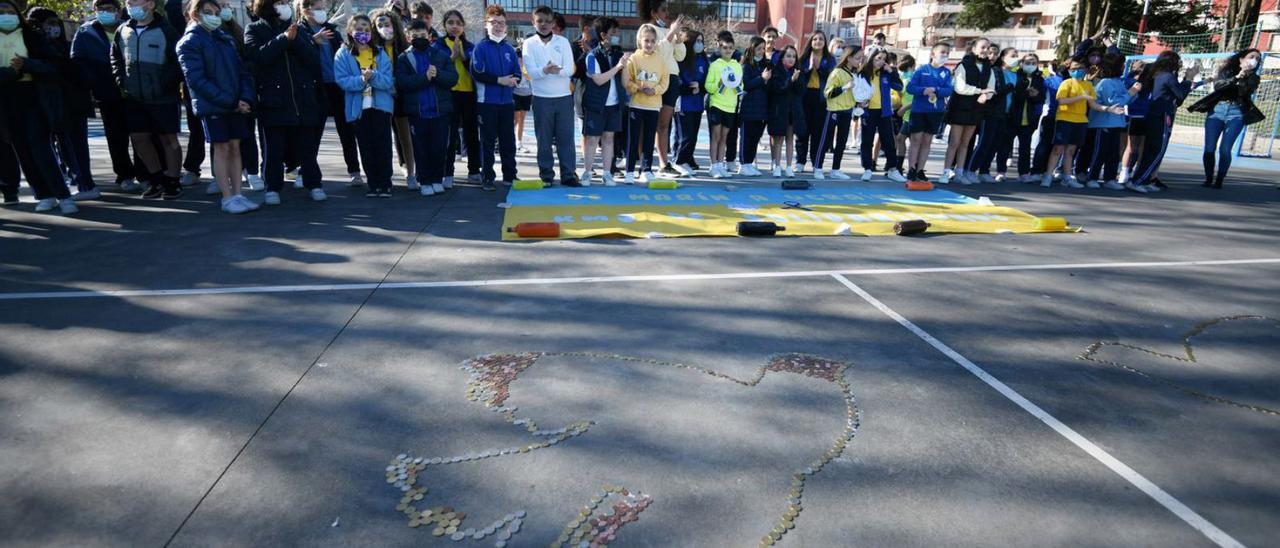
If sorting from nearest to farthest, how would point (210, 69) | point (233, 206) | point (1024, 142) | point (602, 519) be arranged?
point (602, 519) → point (210, 69) → point (233, 206) → point (1024, 142)

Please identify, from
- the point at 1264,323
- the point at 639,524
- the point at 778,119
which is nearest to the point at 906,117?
the point at 778,119

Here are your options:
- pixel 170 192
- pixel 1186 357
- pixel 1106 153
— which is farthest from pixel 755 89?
pixel 170 192

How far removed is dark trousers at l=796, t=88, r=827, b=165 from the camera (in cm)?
1030

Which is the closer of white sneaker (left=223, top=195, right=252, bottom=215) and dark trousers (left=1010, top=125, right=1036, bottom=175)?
white sneaker (left=223, top=195, right=252, bottom=215)

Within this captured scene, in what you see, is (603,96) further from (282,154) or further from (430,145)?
(282,154)

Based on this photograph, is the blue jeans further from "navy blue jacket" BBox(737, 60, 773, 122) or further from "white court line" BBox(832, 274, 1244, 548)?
"white court line" BBox(832, 274, 1244, 548)

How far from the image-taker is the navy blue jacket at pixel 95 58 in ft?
23.0

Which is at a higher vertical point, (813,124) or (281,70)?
(281,70)

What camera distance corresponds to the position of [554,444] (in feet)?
8.90

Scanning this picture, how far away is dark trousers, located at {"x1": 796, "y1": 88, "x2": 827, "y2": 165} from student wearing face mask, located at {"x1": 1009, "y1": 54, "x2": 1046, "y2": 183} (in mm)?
2923

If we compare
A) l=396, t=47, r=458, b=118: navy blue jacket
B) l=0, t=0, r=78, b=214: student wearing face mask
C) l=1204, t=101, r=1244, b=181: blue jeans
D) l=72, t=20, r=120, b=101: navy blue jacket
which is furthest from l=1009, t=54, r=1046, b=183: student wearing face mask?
l=0, t=0, r=78, b=214: student wearing face mask

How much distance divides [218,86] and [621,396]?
5.54 m

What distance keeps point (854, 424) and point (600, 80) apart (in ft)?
21.0

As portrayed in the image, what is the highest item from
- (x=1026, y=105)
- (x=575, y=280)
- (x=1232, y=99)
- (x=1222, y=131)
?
(x=1232, y=99)
